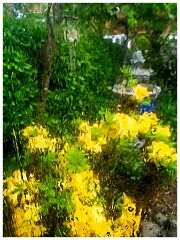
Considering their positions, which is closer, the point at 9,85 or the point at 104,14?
the point at 104,14

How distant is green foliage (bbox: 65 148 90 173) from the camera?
6.41 feet

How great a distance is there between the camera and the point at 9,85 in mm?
1863

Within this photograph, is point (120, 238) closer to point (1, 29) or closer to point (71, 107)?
point (71, 107)

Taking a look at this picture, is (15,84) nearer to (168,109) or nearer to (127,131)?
(127,131)

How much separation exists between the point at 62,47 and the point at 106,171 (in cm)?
86

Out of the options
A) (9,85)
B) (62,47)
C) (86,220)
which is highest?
(62,47)

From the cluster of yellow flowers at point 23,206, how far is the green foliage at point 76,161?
277 millimetres

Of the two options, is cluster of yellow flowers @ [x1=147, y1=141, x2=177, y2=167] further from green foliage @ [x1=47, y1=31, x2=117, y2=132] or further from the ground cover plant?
green foliage @ [x1=47, y1=31, x2=117, y2=132]

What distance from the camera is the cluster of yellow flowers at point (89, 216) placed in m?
1.93

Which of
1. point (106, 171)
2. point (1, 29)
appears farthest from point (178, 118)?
point (1, 29)

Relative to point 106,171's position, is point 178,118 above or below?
above

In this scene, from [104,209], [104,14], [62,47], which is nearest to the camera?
[104,14]

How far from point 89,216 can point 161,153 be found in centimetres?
60

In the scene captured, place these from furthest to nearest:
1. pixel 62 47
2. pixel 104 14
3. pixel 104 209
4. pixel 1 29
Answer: pixel 104 209 → pixel 62 47 → pixel 1 29 → pixel 104 14
